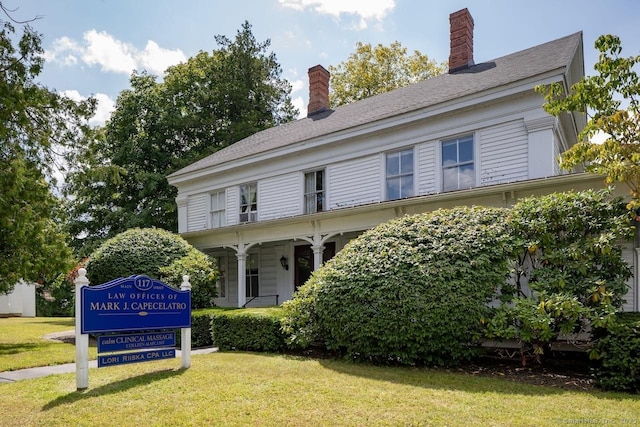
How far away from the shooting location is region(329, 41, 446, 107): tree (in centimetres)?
3394

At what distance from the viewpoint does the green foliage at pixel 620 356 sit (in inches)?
271

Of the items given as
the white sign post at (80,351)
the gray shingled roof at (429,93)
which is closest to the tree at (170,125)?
the gray shingled roof at (429,93)

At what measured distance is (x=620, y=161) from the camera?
838cm

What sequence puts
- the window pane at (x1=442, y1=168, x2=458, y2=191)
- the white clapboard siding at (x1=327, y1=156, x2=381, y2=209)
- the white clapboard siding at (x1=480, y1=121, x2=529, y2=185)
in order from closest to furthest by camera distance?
the white clapboard siding at (x1=480, y1=121, x2=529, y2=185) < the window pane at (x1=442, y1=168, x2=458, y2=191) < the white clapboard siding at (x1=327, y1=156, x2=381, y2=209)

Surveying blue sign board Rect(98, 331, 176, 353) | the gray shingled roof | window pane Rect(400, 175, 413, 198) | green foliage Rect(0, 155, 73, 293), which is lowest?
blue sign board Rect(98, 331, 176, 353)

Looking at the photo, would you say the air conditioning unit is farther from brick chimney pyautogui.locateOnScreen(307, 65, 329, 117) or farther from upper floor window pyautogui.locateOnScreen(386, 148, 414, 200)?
upper floor window pyautogui.locateOnScreen(386, 148, 414, 200)

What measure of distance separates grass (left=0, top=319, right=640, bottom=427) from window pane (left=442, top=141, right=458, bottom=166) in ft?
22.9

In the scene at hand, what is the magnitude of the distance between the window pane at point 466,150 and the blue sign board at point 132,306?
8.31 m

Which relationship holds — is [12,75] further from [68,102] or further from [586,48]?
[586,48]

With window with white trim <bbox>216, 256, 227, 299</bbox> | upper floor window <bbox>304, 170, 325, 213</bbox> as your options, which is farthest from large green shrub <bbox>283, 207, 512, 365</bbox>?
window with white trim <bbox>216, 256, 227, 299</bbox>

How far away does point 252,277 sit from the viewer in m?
19.4

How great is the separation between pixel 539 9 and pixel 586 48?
281 cm

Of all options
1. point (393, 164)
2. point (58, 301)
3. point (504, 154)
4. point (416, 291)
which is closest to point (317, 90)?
point (393, 164)

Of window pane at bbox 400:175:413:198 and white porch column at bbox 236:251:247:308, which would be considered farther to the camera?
white porch column at bbox 236:251:247:308
